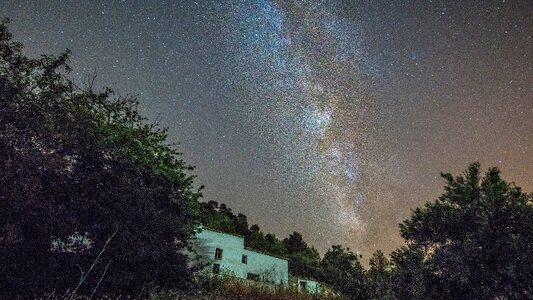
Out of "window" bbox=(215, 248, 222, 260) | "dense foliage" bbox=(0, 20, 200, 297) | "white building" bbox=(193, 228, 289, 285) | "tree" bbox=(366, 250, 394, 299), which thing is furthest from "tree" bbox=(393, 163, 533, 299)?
"window" bbox=(215, 248, 222, 260)

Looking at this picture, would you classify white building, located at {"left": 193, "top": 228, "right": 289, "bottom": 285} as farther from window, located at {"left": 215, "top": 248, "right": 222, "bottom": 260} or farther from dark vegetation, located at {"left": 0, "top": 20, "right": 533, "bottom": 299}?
dark vegetation, located at {"left": 0, "top": 20, "right": 533, "bottom": 299}

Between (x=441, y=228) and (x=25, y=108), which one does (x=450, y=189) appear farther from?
(x=25, y=108)

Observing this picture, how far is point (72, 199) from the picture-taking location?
42.7ft

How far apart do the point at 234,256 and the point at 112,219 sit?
1157 inches

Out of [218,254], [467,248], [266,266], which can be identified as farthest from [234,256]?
[467,248]

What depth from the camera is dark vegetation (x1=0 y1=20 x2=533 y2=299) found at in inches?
454

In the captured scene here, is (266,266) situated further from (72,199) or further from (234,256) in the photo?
(72,199)

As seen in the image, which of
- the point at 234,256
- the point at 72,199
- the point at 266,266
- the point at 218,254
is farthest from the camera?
the point at 266,266

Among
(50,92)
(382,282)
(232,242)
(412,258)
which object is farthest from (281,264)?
(50,92)

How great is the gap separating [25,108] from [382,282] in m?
26.4

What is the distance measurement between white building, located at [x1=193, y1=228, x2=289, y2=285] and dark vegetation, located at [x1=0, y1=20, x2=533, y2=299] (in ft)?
61.4

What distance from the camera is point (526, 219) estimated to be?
1917cm

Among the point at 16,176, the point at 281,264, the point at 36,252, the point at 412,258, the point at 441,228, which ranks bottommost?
the point at 36,252

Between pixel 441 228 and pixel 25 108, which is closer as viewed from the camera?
pixel 25 108
